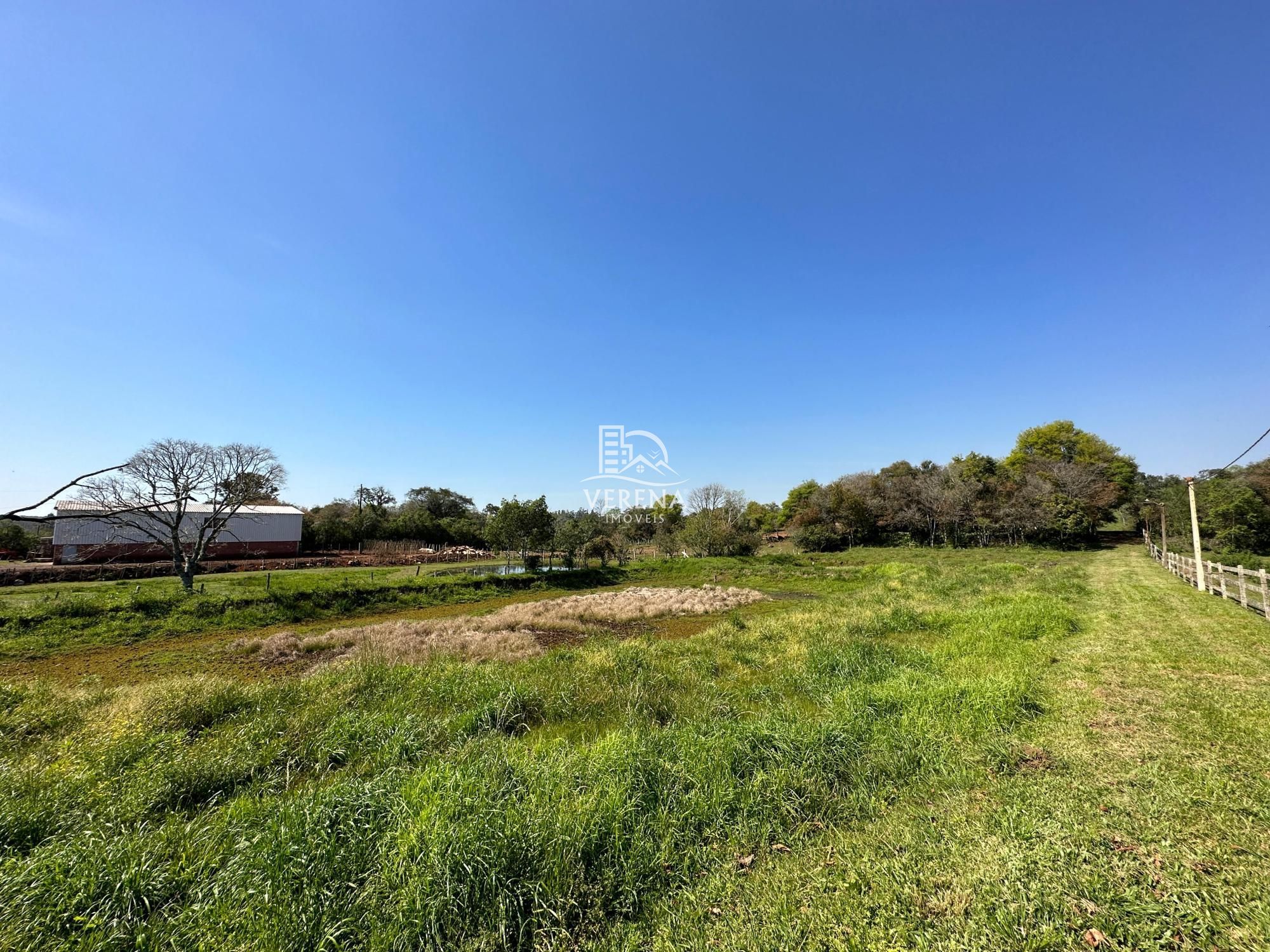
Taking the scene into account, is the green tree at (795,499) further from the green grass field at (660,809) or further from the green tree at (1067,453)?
the green grass field at (660,809)

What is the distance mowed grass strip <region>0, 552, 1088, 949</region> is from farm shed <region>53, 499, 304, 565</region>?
95.4 ft

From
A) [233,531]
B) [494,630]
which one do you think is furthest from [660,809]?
[233,531]

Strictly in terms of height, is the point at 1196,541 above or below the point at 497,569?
above

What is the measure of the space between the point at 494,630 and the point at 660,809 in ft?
36.2

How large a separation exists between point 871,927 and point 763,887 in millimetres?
662

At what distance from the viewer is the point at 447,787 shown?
12.8ft

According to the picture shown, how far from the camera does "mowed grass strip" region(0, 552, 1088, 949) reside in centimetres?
284

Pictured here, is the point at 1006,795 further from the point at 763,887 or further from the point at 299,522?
the point at 299,522

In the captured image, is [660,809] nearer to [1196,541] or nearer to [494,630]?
[494,630]

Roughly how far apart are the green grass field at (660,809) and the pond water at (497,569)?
20894 millimetres

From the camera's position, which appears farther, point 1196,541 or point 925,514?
point 925,514

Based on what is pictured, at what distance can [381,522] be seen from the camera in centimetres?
4759

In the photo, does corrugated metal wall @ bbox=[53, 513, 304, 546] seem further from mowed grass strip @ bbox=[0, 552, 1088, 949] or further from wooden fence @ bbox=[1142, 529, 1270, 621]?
wooden fence @ bbox=[1142, 529, 1270, 621]

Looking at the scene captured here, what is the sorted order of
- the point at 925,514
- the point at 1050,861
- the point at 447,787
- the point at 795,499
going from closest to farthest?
the point at 1050,861 < the point at 447,787 < the point at 925,514 < the point at 795,499
